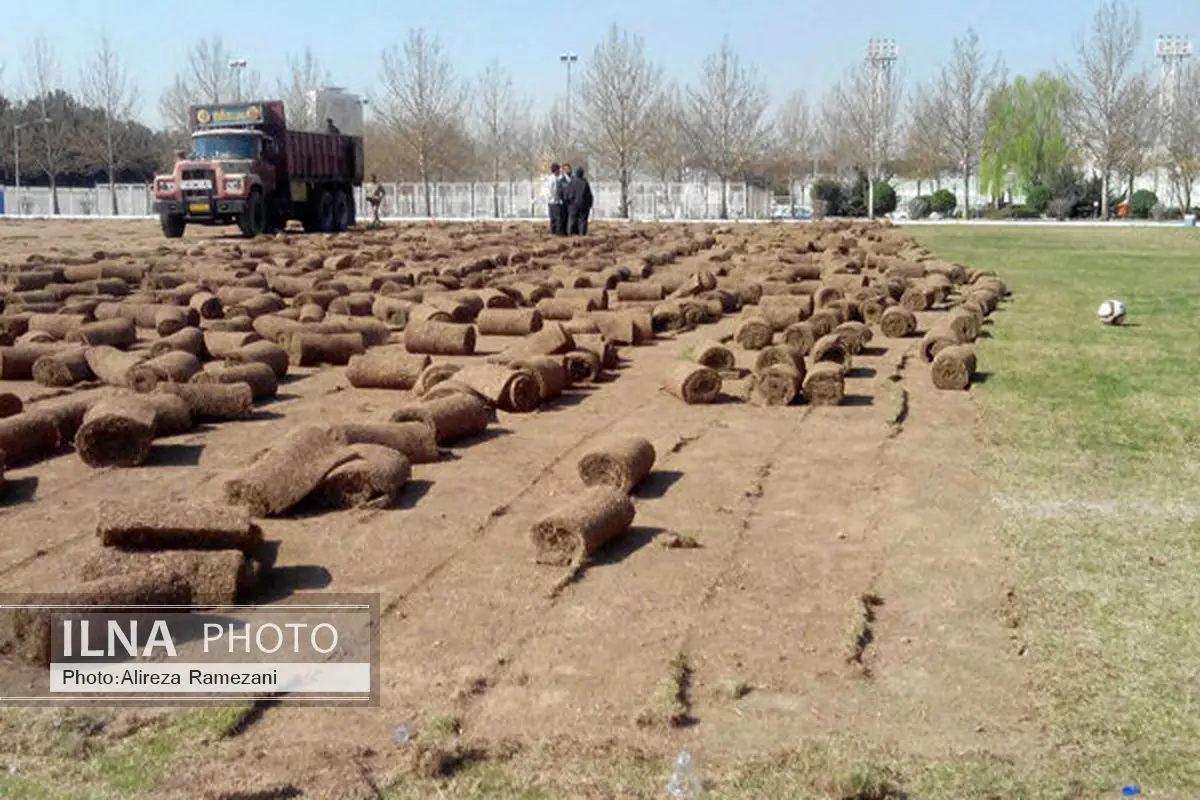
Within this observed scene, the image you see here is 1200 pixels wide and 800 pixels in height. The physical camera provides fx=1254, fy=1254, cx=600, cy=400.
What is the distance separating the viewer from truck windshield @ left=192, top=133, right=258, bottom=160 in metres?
38.2

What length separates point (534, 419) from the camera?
11070 millimetres

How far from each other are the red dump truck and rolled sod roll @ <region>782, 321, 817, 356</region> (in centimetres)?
2618

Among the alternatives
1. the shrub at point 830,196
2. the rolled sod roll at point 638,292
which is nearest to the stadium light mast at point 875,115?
the shrub at point 830,196

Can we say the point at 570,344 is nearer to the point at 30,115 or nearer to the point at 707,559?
the point at 707,559

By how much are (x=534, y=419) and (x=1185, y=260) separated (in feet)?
88.9

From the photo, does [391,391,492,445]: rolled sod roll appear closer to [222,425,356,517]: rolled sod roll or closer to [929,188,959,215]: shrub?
[222,425,356,517]: rolled sod roll

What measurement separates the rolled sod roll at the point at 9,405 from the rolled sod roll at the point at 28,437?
695 mm

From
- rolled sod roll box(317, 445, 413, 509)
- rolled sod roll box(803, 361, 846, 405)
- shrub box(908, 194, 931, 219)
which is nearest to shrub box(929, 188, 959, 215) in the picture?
shrub box(908, 194, 931, 219)

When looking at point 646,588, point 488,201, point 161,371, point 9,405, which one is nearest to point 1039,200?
point 488,201

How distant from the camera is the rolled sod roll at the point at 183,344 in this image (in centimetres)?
1312

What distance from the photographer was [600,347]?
1348 cm

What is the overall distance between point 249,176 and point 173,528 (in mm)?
32746

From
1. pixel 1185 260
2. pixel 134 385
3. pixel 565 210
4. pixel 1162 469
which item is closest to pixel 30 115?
pixel 565 210

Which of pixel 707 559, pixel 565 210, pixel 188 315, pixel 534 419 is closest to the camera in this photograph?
pixel 707 559
